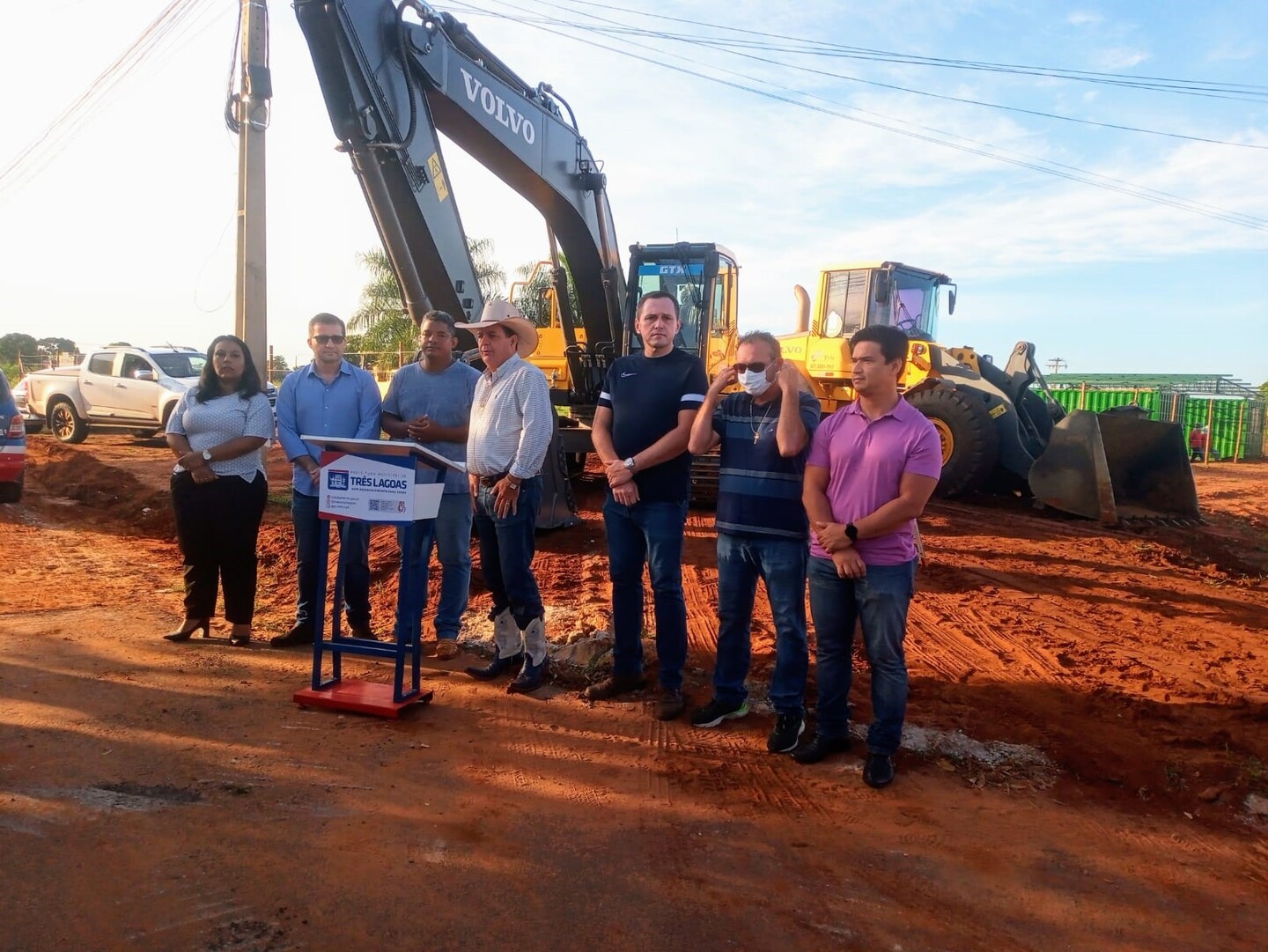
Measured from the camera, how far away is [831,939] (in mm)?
2666

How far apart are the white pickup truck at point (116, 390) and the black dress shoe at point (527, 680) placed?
14511 mm

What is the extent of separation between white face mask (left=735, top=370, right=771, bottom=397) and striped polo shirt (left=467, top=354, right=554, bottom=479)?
102 centimetres

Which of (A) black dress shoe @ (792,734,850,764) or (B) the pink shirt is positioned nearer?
(B) the pink shirt

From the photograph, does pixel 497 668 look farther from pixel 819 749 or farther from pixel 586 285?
pixel 586 285

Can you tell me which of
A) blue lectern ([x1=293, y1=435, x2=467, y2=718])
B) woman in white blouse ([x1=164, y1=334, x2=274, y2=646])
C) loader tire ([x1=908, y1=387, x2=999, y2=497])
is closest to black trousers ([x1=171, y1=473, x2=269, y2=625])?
woman in white blouse ([x1=164, y1=334, x2=274, y2=646])

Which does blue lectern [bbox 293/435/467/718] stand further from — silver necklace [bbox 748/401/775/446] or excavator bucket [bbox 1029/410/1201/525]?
excavator bucket [bbox 1029/410/1201/525]

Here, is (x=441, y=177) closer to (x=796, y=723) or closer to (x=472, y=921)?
(x=796, y=723)

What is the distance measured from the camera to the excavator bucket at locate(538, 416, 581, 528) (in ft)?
26.2

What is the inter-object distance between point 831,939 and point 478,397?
304 cm

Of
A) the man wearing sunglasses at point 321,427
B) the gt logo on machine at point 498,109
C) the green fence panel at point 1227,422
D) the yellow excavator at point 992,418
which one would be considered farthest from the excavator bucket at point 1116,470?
the green fence panel at point 1227,422

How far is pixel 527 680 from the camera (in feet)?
15.5

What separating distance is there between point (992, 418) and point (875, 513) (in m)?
8.33

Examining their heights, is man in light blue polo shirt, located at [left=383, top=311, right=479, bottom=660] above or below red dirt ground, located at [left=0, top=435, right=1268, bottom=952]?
above

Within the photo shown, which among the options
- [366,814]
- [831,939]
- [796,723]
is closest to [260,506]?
[366,814]
